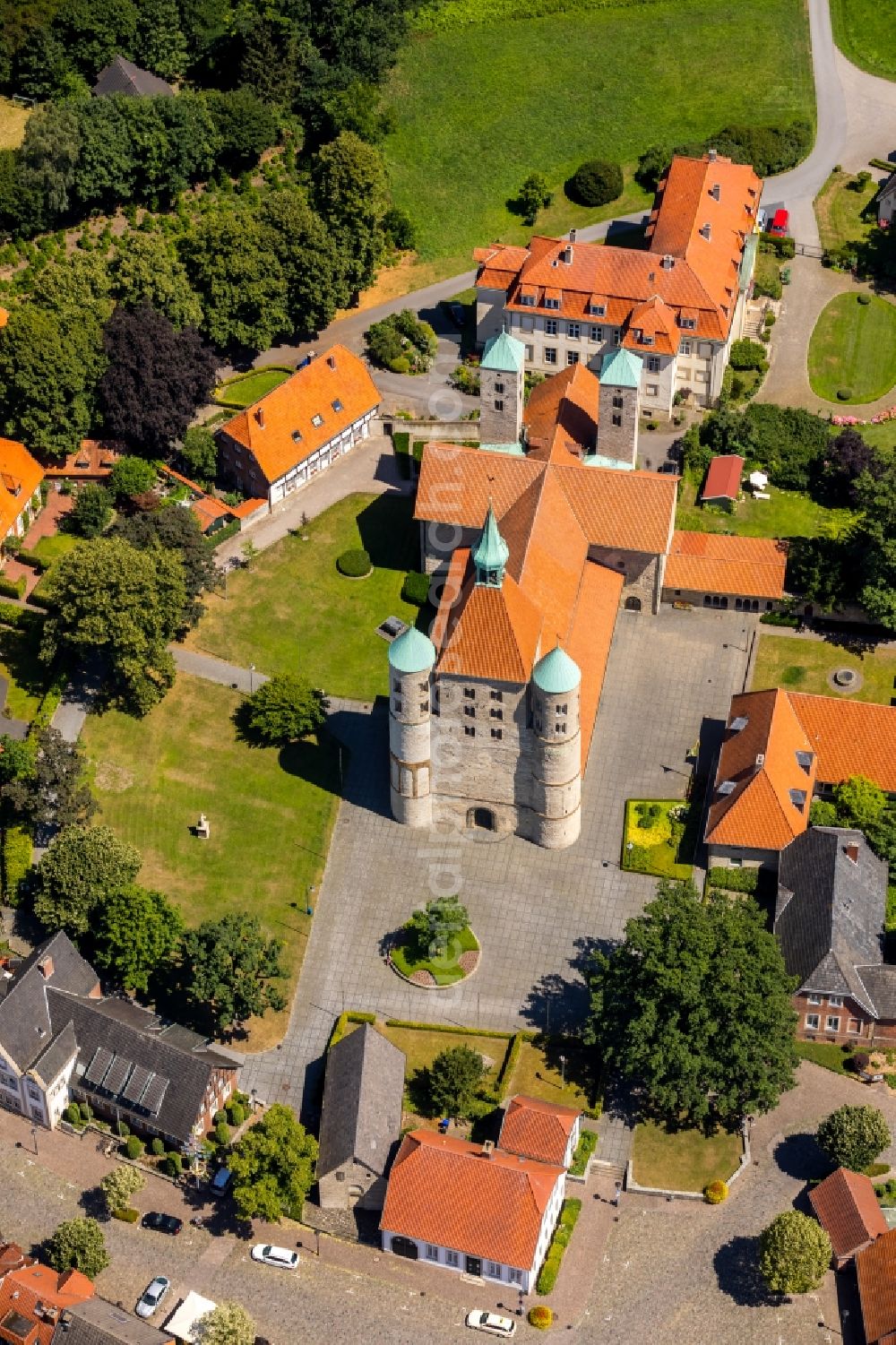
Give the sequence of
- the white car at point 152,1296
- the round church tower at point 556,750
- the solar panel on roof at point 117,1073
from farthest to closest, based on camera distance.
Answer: the round church tower at point 556,750 < the solar panel on roof at point 117,1073 < the white car at point 152,1296

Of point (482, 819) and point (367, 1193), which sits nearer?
point (367, 1193)

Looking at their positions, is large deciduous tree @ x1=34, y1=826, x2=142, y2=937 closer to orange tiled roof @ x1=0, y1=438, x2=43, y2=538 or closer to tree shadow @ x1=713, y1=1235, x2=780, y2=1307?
orange tiled roof @ x1=0, y1=438, x2=43, y2=538

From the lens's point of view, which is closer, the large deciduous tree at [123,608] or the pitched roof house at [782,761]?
the pitched roof house at [782,761]

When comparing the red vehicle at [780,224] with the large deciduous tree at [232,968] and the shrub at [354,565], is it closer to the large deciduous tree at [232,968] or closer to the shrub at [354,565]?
the shrub at [354,565]

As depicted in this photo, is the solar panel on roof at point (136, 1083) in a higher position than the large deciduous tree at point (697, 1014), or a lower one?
lower

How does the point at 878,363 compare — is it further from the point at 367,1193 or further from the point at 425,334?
the point at 367,1193

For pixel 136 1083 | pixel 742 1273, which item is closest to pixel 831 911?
pixel 742 1273

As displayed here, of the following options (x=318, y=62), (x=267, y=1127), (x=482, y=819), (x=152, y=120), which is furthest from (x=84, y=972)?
(x=318, y=62)

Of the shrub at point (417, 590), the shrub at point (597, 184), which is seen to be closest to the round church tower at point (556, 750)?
the shrub at point (417, 590)
